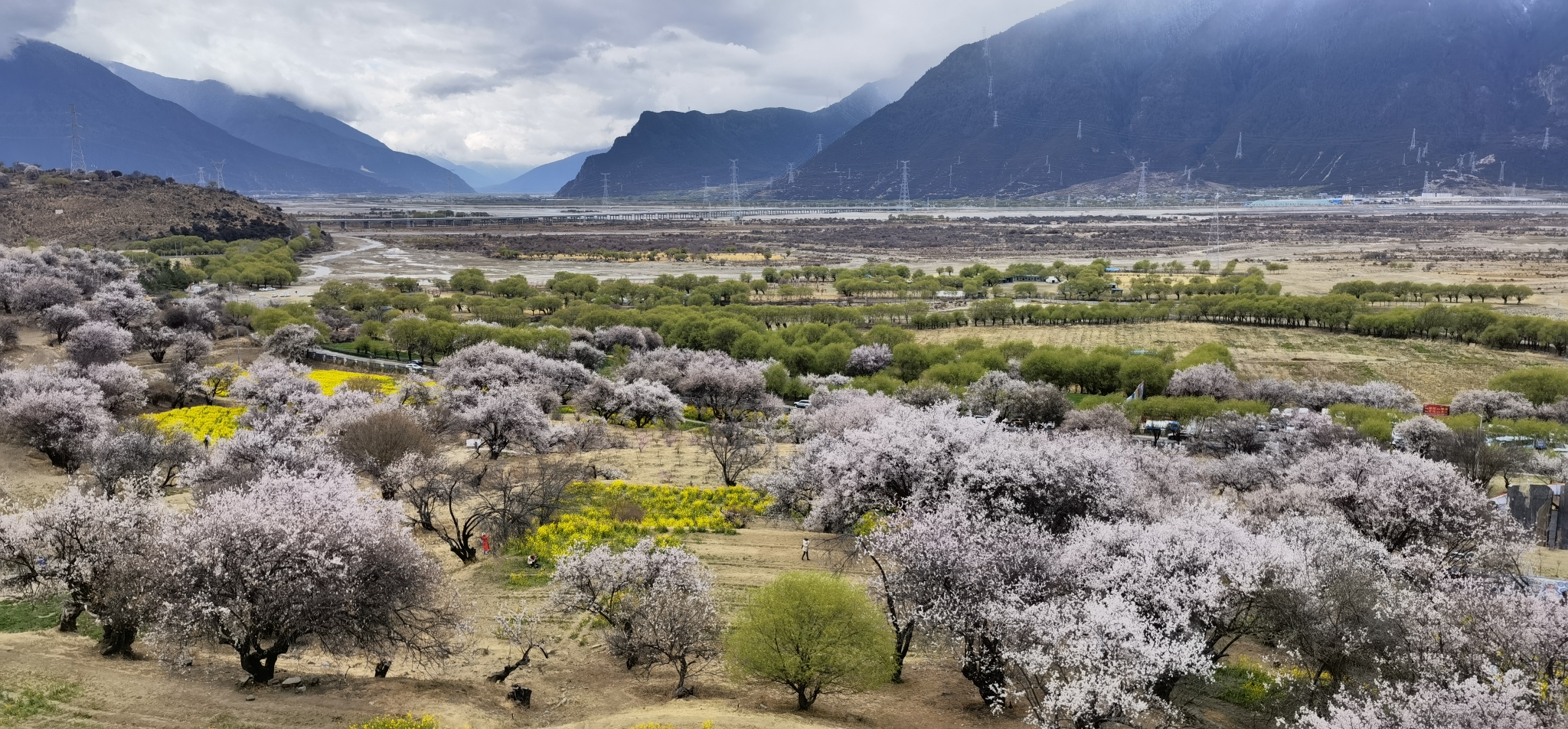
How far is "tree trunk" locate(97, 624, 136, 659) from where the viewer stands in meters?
18.6

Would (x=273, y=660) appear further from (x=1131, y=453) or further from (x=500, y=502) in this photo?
(x=1131, y=453)

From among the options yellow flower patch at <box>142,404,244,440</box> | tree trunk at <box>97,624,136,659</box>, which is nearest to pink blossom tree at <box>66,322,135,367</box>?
yellow flower patch at <box>142,404,244,440</box>

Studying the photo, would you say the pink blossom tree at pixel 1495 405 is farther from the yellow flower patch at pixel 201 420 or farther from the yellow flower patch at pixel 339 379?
the yellow flower patch at pixel 201 420

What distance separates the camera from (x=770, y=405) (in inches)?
2079

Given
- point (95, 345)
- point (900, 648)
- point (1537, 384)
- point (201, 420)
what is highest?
point (95, 345)

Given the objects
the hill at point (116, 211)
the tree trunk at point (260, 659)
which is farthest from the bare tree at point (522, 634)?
the hill at point (116, 211)

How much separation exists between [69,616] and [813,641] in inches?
707

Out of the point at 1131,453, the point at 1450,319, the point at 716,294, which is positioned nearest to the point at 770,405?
the point at 1131,453

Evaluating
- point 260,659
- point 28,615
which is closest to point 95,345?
point 28,615

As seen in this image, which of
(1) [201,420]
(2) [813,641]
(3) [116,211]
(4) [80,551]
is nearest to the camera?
(2) [813,641]

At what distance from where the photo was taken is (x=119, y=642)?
1870cm

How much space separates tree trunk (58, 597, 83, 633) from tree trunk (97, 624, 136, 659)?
6.76ft

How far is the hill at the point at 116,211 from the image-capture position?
12319 centimetres

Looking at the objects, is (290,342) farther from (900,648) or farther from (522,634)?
(900,648)
